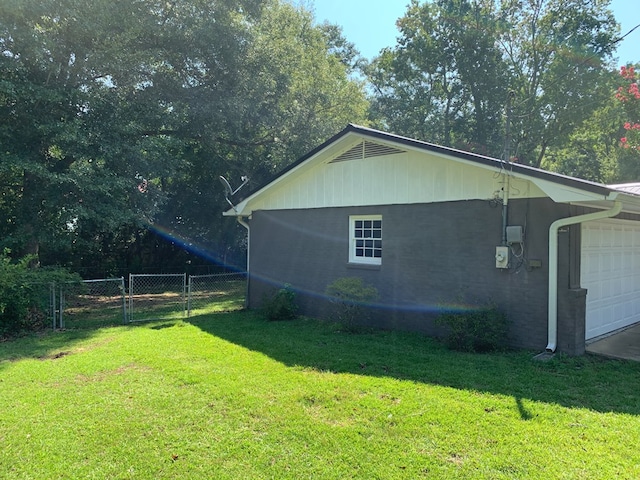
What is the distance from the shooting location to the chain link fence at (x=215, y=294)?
1245 centimetres

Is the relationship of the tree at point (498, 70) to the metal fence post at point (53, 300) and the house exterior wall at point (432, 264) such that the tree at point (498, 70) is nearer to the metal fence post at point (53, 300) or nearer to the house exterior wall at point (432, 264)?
the house exterior wall at point (432, 264)

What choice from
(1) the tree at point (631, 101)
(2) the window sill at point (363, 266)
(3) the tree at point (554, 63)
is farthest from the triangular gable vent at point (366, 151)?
(1) the tree at point (631, 101)

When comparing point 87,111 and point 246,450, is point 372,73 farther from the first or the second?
point 246,450

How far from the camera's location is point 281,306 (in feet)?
33.3

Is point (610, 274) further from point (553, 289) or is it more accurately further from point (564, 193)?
point (564, 193)

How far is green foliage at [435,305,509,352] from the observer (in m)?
6.95

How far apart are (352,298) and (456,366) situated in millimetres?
3027

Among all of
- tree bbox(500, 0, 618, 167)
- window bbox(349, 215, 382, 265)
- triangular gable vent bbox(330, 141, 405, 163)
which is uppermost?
tree bbox(500, 0, 618, 167)

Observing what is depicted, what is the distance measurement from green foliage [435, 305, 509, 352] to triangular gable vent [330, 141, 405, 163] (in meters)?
3.48

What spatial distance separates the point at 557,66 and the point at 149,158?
21.7 metres

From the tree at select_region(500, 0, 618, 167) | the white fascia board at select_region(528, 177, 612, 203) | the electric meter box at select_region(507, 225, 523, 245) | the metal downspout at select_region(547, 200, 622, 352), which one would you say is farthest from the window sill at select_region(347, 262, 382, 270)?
the tree at select_region(500, 0, 618, 167)

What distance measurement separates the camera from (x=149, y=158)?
13469mm

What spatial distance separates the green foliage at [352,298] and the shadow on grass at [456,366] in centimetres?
30

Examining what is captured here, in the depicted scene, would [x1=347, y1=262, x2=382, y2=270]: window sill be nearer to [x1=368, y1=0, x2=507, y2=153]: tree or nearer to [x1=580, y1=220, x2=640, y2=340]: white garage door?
[x1=580, y1=220, x2=640, y2=340]: white garage door
